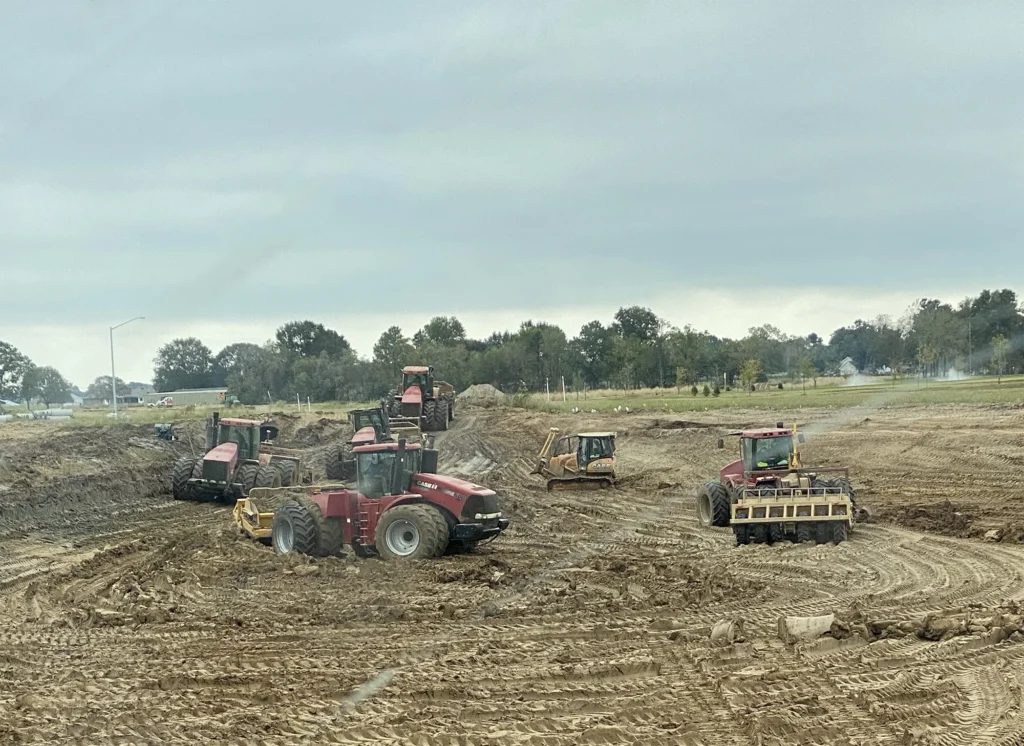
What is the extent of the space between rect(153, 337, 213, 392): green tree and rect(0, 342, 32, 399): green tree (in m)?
3.69

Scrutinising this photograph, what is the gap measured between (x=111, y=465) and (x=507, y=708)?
31295mm

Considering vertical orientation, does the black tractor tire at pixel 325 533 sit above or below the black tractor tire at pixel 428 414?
below

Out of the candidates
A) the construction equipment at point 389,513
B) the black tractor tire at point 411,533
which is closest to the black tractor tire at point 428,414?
the construction equipment at point 389,513

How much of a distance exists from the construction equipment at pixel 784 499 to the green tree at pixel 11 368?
725 inches

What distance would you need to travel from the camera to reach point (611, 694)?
334 inches

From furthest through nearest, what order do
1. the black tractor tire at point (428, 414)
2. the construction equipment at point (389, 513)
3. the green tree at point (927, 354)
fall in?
the black tractor tire at point (428, 414) < the green tree at point (927, 354) < the construction equipment at point (389, 513)

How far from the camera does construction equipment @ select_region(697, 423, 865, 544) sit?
17.5 metres

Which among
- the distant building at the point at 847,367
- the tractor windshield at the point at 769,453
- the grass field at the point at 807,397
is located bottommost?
the tractor windshield at the point at 769,453

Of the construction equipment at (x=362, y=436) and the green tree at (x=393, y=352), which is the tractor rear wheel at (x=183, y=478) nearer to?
the construction equipment at (x=362, y=436)

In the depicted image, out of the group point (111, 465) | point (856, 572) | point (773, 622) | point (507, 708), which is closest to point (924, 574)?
point (856, 572)

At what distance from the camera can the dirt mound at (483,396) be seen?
62.3 metres

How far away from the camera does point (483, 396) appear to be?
2594 inches

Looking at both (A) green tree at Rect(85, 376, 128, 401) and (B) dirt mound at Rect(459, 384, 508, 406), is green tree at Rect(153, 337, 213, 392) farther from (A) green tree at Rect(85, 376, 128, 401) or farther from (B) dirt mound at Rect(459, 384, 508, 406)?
(B) dirt mound at Rect(459, 384, 508, 406)

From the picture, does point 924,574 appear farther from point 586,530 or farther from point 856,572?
point 586,530
